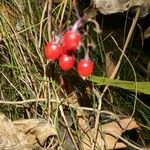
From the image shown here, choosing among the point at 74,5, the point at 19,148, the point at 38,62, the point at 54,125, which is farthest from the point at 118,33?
the point at 19,148

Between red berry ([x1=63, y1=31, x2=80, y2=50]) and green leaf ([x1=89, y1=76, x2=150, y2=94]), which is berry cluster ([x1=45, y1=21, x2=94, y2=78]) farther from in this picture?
green leaf ([x1=89, y1=76, x2=150, y2=94])

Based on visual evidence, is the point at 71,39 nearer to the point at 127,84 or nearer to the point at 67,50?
the point at 67,50

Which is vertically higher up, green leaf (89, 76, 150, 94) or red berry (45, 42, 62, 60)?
red berry (45, 42, 62, 60)

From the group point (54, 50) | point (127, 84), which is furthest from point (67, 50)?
point (127, 84)

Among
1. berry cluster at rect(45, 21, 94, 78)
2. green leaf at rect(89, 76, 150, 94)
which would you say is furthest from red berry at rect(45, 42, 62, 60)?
green leaf at rect(89, 76, 150, 94)

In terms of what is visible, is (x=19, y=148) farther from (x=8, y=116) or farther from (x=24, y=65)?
(x=24, y=65)

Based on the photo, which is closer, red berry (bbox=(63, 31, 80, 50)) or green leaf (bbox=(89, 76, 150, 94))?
red berry (bbox=(63, 31, 80, 50))

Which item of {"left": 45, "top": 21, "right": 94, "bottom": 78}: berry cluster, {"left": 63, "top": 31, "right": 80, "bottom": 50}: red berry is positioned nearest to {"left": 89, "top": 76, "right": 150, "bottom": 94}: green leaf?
{"left": 45, "top": 21, "right": 94, "bottom": 78}: berry cluster

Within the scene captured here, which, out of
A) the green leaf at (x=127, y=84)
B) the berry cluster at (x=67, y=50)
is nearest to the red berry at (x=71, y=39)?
the berry cluster at (x=67, y=50)
